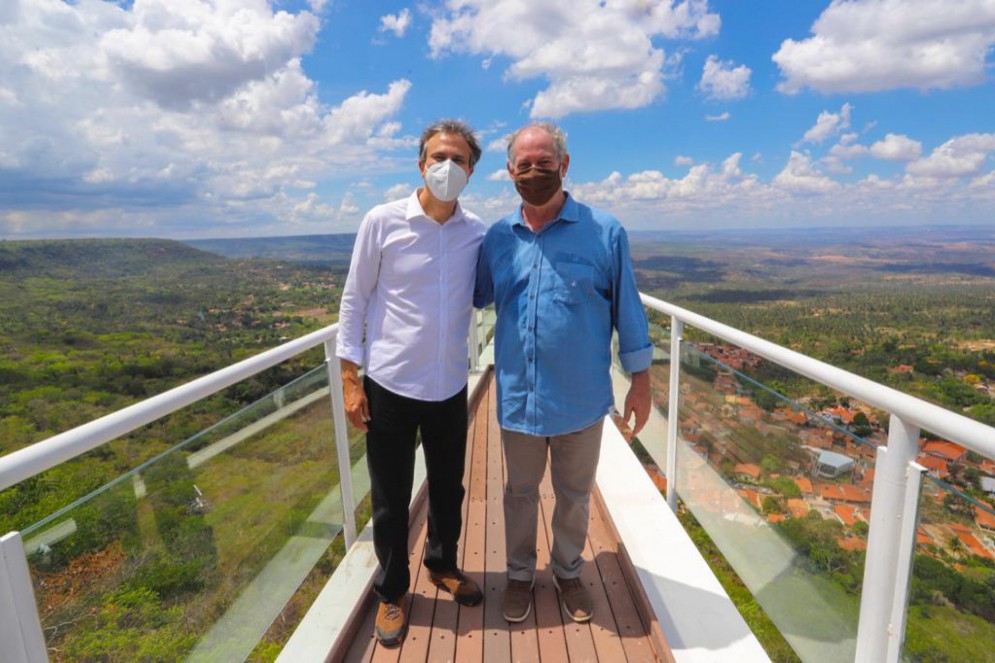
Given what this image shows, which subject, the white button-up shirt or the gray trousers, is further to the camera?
the gray trousers

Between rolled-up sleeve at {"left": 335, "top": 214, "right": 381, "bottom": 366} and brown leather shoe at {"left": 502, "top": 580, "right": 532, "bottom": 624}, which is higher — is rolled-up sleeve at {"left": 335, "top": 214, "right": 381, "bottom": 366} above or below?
above

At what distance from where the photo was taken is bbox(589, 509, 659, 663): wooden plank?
1.90 meters

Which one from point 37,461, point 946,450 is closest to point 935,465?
point 946,450

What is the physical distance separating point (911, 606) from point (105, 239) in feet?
203

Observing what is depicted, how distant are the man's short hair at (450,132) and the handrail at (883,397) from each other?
1.24 meters

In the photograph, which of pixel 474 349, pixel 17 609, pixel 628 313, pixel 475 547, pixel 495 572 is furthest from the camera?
pixel 474 349

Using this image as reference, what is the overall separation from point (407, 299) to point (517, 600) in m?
1.22

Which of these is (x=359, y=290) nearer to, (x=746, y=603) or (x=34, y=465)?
(x=34, y=465)

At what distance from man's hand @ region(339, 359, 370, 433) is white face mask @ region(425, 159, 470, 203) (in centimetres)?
66

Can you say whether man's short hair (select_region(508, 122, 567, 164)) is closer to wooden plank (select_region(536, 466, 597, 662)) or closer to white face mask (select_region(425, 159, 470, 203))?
white face mask (select_region(425, 159, 470, 203))

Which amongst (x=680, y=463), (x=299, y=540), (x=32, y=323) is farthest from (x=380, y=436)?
(x=32, y=323)

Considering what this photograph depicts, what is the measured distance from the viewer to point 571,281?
71.3 inches

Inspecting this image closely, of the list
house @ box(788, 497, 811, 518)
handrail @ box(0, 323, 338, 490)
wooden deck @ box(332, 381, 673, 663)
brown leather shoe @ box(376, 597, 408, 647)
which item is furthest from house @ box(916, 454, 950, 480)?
handrail @ box(0, 323, 338, 490)

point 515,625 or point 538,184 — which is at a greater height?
point 538,184
